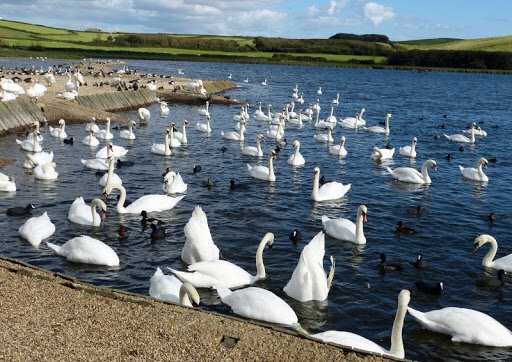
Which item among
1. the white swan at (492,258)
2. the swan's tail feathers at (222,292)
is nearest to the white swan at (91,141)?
the swan's tail feathers at (222,292)

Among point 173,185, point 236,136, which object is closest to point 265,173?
point 173,185

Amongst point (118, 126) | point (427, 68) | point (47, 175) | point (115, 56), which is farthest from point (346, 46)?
point (47, 175)

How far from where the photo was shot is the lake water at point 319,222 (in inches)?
490

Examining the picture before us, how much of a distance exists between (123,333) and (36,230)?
709 cm

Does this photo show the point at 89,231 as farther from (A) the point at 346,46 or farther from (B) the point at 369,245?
(A) the point at 346,46

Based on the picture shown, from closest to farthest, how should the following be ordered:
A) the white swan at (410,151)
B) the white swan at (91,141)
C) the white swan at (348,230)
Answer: the white swan at (348,230) < the white swan at (91,141) < the white swan at (410,151)

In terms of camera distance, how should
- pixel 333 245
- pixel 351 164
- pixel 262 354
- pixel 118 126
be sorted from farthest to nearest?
pixel 118 126
pixel 351 164
pixel 333 245
pixel 262 354

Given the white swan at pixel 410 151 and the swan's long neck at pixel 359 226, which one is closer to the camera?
the swan's long neck at pixel 359 226

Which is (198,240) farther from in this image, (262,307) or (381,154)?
(381,154)

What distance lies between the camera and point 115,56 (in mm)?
131000

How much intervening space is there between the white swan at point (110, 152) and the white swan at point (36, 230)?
30.9 feet

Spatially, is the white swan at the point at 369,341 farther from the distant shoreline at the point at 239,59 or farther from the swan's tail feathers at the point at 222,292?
the distant shoreline at the point at 239,59

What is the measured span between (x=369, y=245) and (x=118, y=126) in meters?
23.3

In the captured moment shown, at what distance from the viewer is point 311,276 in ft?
39.6
